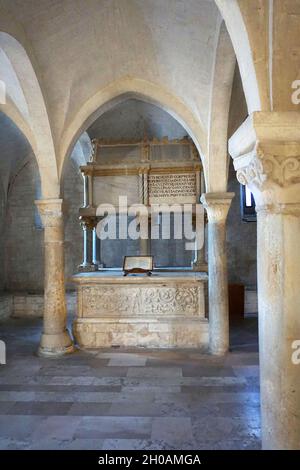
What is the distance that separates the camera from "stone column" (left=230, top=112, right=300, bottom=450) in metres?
2.37

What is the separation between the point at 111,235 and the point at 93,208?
3.72 meters

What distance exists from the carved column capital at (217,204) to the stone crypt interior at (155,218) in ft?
0.06

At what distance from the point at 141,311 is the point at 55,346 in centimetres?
159

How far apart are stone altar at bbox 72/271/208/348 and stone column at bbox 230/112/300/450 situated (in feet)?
12.5

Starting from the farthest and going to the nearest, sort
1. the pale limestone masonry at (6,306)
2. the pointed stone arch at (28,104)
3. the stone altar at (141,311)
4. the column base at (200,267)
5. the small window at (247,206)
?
the small window at (247,206), the pale limestone masonry at (6,306), the column base at (200,267), the stone altar at (141,311), the pointed stone arch at (28,104)

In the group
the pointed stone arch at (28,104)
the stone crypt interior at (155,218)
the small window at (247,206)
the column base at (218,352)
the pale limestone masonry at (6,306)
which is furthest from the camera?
the small window at (247,206)

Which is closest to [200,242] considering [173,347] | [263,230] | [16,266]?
[173,347]

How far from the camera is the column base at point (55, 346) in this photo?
5.93 metres

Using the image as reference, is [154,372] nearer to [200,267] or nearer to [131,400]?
[131,400]

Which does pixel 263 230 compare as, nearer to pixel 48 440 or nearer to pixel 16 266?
pixel 48 440

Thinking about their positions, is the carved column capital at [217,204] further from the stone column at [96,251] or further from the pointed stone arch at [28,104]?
the stone column at [96,251]

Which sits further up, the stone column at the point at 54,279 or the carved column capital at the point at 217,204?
the carved column capital at the point at 217,204

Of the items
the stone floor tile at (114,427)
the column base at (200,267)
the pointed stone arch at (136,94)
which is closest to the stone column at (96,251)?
the column base at (200,267)

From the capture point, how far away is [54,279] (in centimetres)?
619
